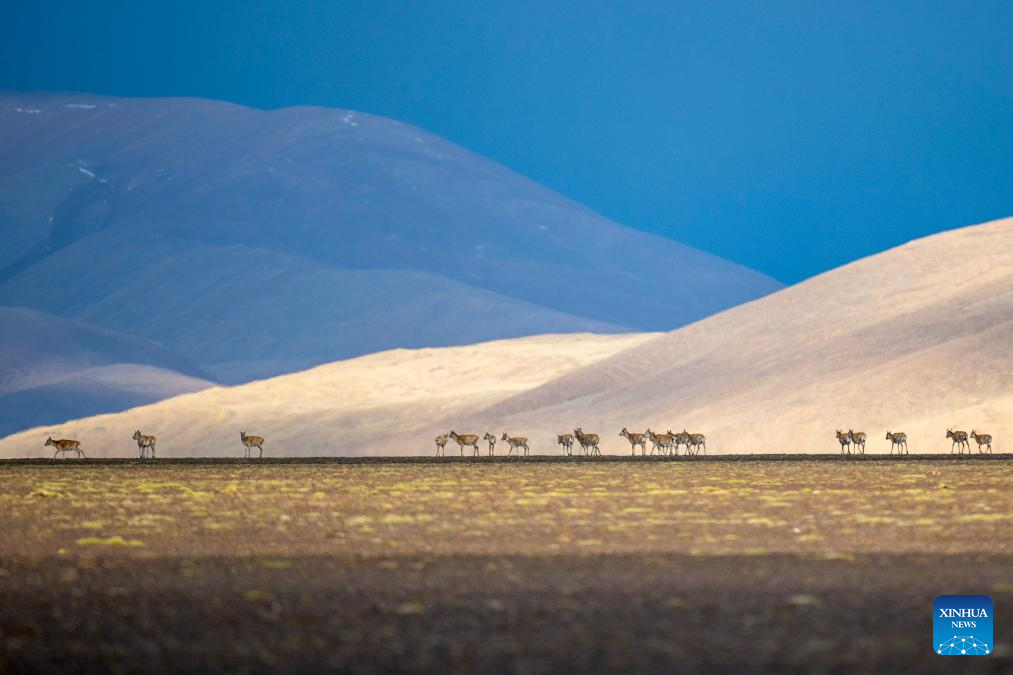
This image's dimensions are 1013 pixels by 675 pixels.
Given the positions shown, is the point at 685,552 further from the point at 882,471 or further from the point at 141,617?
the point at 882,471

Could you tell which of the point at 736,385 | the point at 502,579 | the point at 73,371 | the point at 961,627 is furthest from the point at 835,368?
the point at 73,371

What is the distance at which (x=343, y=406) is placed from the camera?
4124 inches

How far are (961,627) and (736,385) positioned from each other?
73950 millimetres

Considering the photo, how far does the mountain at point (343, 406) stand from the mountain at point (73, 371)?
101ft

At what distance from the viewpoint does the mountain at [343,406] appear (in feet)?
304

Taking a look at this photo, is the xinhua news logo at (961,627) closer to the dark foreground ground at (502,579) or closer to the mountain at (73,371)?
the dark foreground ground at (502,579)

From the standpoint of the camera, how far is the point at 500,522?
79.3 feet

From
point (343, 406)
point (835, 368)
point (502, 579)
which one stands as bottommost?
point (502, 579)

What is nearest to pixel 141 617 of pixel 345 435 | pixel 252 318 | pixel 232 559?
pixel 232 559

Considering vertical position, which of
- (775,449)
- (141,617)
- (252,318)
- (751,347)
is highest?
(252,318)

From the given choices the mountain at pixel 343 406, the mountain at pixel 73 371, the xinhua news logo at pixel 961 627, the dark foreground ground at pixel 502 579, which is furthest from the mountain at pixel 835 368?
the mountain at pixel 73 371

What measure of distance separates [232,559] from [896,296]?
262ft

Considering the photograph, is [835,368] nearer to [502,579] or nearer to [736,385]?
[736,385]

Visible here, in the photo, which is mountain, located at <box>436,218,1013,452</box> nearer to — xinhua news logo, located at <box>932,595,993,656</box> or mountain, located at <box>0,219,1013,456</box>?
mountain, located at <box>0,219,1013,456</box>
